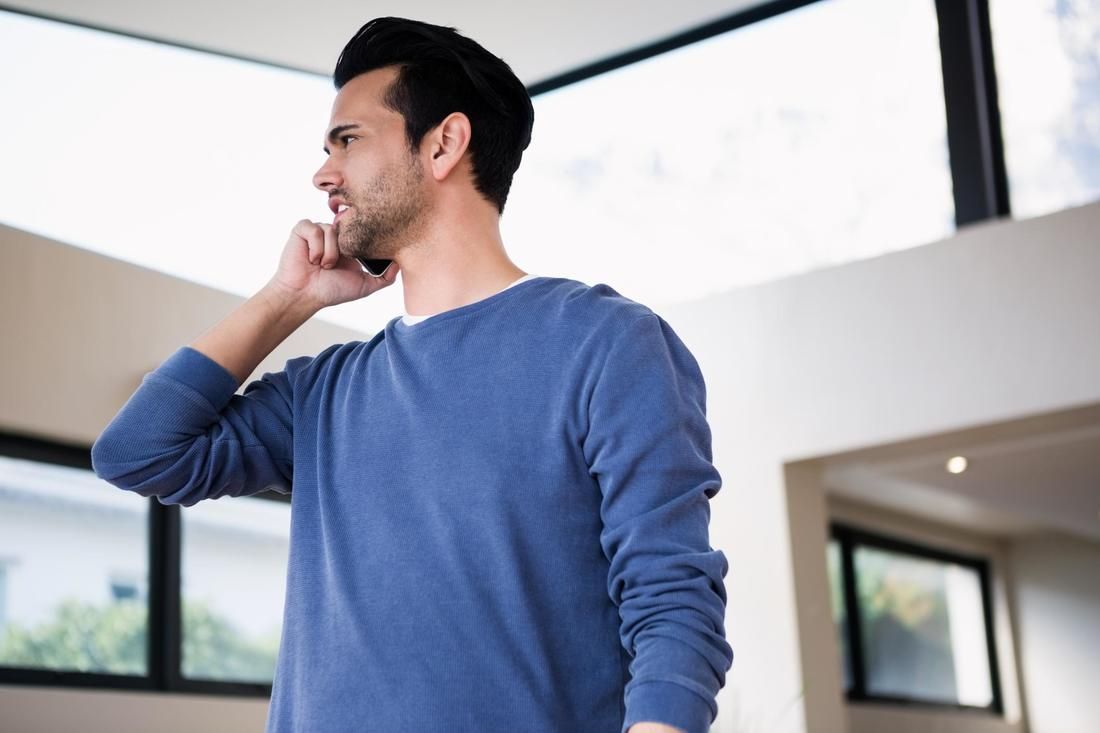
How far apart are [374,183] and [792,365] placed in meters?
4.17

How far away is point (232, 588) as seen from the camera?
16.8 ft

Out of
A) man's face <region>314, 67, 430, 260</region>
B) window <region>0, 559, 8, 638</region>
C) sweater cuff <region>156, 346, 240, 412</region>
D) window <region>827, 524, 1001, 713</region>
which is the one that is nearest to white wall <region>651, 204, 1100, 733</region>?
window <region>827, 524, 1001, 713</region>

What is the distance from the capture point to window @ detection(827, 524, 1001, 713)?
7.28m

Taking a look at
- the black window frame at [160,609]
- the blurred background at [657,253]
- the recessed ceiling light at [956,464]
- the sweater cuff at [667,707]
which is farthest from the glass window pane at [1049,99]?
the sweater cuff at [667,707]

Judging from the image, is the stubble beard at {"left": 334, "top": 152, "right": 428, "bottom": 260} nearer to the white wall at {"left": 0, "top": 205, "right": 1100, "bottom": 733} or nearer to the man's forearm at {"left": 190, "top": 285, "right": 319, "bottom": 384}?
the man's forearm at {"left": 190, "top": 285, "right": 319, "bottom": 384}

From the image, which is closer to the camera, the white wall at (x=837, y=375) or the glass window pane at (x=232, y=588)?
the white wall at (x=837, y=375)

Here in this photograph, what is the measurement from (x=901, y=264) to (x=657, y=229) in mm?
1082

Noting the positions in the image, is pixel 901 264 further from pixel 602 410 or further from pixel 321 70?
pixel 602 410

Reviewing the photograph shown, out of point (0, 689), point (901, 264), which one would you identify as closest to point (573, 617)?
point (0, 689)

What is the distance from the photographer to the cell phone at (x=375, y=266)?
4.70 feet

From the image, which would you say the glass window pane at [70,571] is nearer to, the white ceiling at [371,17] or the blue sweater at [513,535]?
the white ceiling at [371,17]

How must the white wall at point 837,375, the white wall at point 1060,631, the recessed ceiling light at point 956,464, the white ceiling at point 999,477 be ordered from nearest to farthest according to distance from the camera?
the white wall at point 837,375 < the white ceiling at point 999,477 < the recessed ceiling light at point 956,464 < the white wall at point 1060,631

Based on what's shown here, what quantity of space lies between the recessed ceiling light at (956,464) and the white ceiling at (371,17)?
209 centimetres

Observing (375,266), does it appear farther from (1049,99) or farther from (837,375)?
(1049,99)
